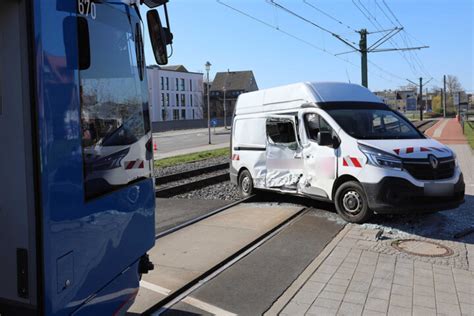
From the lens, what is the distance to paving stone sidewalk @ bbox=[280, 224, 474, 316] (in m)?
4.41

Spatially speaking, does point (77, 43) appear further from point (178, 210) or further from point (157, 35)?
point (178, 210)

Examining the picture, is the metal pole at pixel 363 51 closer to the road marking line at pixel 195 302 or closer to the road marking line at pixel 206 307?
the road marking line at pixel 195 302

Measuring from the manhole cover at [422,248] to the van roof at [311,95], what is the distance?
10.0ft

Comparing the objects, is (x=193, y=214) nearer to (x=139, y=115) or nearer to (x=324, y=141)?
(x=324, y=141)

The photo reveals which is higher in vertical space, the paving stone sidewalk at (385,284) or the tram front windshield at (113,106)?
the tram front windshield at (113,106)

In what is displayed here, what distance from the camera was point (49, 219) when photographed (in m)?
2.19

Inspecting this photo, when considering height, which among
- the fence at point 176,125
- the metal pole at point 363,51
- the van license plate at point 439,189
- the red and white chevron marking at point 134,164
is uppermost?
the metal pole at point 363,51

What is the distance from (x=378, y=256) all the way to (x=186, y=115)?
97775mm

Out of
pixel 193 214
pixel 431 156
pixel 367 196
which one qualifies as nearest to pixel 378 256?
pixel 367 196

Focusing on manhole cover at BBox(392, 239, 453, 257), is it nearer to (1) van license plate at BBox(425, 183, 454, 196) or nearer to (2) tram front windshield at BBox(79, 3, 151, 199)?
(1) van license plate at BBox(425, 183, 454, 196)

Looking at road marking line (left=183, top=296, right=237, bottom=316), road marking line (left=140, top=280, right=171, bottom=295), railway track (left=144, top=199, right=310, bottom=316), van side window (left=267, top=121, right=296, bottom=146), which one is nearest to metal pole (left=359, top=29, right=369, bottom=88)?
van side window (left=267, top=121, right=296, bottom=146)

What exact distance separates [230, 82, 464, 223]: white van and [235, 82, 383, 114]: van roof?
0.06 feet

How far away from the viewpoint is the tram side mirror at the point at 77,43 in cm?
238

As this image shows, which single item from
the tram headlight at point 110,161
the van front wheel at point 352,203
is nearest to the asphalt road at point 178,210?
the van front wheel at point 352,203
